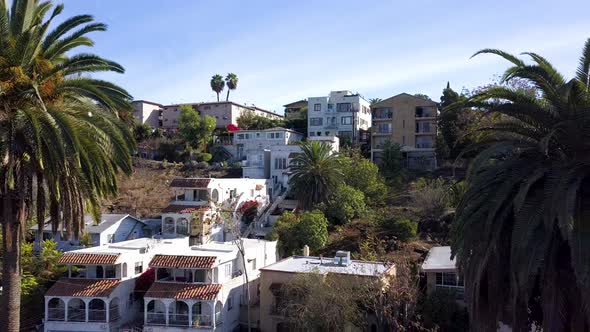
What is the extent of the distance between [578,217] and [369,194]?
142 feet

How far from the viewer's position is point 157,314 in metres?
31.6

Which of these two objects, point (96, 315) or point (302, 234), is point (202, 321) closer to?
point (96, 315)

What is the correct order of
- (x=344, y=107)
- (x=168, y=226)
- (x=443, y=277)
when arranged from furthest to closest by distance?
(x=344, y=107) < (x=168, y=226) < (x=443, y=277)

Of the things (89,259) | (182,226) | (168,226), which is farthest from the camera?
(168,226)

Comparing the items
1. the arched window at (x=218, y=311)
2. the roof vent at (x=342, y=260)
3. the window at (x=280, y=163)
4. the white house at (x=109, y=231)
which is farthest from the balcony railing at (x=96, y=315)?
Answer: the window at (x=280, y=163)

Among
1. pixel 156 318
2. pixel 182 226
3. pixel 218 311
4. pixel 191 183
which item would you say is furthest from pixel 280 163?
pixel 156 318

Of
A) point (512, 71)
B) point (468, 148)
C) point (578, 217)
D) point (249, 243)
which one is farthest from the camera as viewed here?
point (249, 243)

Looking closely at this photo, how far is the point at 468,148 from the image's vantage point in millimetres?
14422

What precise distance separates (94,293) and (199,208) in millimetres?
16960

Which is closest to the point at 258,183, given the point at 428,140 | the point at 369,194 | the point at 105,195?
the point at 369,194

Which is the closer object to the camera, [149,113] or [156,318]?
[156,318]

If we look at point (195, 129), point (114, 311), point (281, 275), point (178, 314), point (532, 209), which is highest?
Result: point (195, 129)

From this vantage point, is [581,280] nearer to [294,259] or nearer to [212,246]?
[294,259]

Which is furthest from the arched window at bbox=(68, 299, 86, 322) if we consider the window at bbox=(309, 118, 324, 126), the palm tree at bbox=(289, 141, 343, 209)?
the window at bbox=(309, 118, 324, 126)
